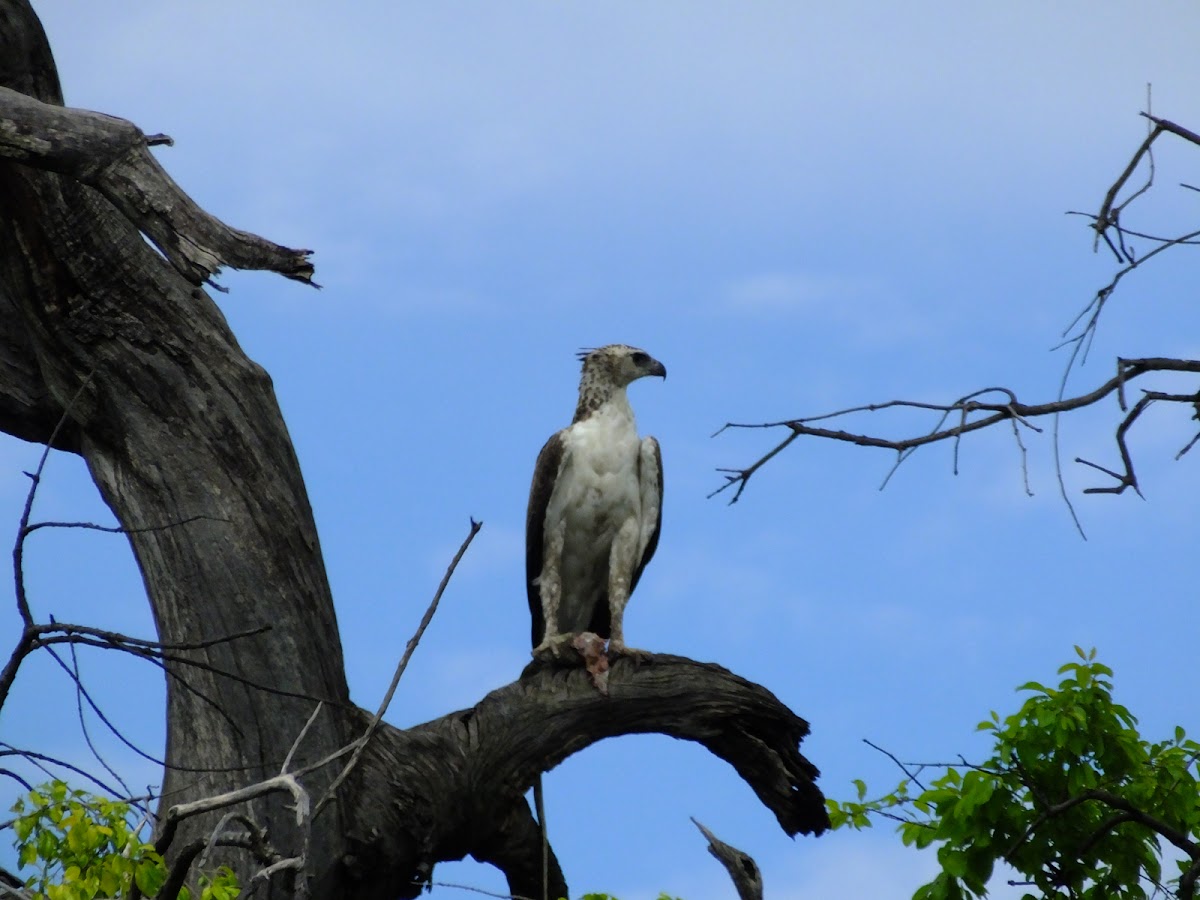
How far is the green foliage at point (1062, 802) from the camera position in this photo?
241 inches

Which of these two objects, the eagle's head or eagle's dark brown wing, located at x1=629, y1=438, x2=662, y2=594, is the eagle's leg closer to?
eagle's dark brown wing, located at x1=629, y1=438, x2=662, y2=594

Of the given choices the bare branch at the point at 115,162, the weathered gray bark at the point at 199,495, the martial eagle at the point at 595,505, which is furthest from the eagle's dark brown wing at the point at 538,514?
the bare branch at the point at 115,162

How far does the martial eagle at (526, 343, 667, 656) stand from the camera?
24.4 feet

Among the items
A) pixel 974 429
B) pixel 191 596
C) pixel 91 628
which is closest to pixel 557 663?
pixel 191 596

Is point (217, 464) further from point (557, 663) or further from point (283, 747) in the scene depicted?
point (557, 663)

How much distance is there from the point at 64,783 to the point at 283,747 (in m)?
1.52

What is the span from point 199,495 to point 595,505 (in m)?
2.27

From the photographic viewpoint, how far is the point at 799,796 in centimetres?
675

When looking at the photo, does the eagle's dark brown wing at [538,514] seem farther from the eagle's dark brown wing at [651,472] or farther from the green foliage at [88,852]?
the green foliage at [88,852]

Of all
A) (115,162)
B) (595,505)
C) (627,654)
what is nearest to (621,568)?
(595,505)

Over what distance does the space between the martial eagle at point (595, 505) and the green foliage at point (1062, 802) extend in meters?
1.94

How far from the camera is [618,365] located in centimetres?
775

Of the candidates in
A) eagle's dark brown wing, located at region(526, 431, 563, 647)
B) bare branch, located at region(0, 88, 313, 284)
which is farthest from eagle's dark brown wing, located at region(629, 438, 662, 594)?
bare branch, located at region(0, 88, 313, 284)

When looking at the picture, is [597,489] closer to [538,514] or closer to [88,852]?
[538,514]
